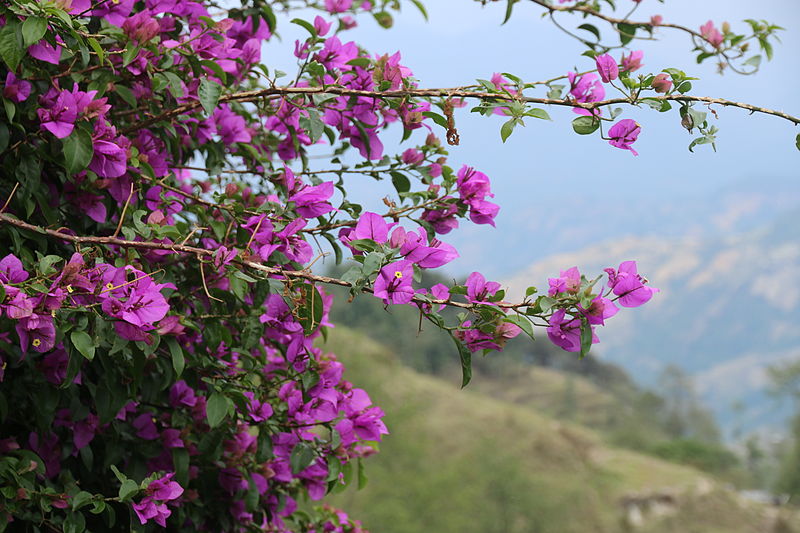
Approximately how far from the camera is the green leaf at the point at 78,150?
0.74 metres

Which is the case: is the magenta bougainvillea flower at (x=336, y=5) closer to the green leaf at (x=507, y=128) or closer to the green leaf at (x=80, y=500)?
the green leaf at (x=507, y=128)

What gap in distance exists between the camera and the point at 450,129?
81 centimetres

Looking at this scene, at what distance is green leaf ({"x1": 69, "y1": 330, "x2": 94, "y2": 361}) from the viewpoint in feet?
2.09

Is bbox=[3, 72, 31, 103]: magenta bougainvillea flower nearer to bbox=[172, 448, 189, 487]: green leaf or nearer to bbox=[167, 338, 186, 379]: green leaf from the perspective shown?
bbox=[167, 338, 186, 379]: green leaf

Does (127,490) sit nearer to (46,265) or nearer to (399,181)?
(46,265)

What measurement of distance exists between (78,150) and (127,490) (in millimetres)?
335

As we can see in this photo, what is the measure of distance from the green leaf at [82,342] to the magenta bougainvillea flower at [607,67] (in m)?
0.55

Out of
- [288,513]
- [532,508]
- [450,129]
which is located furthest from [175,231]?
[532,508]

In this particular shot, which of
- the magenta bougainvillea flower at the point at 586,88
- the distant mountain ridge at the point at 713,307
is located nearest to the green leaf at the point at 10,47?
the magenta bougainvillea flower at the point at 586,88

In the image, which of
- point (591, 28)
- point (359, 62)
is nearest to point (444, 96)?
point (359, 62)

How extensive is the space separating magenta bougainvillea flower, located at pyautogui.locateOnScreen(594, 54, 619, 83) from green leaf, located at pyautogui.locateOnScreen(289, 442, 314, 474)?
56cm

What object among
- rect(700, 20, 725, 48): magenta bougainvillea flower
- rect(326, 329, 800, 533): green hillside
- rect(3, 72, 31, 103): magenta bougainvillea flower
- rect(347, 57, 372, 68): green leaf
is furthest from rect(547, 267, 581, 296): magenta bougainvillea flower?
rect(326, 329, 800, 533): green hillside

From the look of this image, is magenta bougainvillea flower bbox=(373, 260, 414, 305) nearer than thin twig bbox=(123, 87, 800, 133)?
Yes

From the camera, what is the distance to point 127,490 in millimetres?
738
